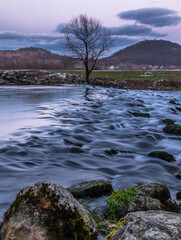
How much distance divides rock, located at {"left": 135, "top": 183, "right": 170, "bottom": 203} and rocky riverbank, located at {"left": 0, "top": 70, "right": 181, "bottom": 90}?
35914 millimetres

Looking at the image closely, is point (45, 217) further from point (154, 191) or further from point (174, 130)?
point (174, 130)

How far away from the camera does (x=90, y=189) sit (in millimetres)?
5094

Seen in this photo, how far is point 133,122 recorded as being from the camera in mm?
15188

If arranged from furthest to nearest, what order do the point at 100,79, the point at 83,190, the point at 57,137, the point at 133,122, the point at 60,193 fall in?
the point at 100,79
the point at 133,122
the point at 57,137
the point at 83,190
the point at 60,193

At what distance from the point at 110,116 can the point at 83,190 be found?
41.2 feet

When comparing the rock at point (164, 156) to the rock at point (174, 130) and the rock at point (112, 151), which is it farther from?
the rock at point (174, 130)

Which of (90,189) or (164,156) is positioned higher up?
(90,189)

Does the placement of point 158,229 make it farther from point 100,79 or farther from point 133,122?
point 100,79

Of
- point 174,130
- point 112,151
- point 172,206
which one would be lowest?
point 112,151

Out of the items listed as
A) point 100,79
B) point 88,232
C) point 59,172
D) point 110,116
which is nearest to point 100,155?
point 59,172

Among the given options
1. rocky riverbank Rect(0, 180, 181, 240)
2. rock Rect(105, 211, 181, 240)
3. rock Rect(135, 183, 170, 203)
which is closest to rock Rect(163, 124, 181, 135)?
rock Rect(135, 183, 170, 203)

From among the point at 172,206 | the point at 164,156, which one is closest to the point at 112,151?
the point at 164,156

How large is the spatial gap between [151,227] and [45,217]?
1123 millimetres

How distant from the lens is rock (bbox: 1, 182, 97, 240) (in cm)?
283
